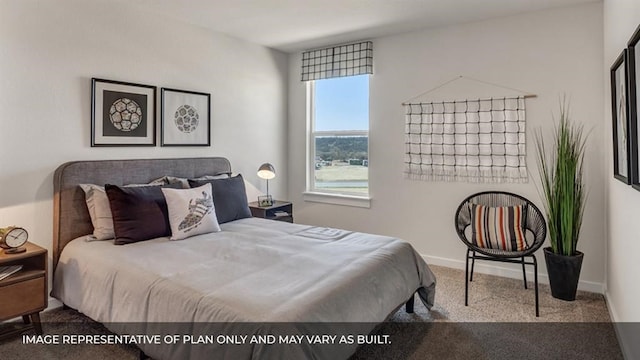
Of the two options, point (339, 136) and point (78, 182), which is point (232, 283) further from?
point (339, 136)

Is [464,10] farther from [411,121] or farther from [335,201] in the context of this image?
[335,201]

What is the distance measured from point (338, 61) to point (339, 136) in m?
0.89

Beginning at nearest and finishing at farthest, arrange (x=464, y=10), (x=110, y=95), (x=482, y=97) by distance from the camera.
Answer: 1. (x=110, y=95)
2. (x=464, y=10)
3. (x=482, y=97)

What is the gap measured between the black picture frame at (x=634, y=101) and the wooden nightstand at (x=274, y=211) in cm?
298

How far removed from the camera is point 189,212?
9.26ft

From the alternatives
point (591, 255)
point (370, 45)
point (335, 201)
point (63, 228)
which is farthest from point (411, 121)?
point (63, 228)

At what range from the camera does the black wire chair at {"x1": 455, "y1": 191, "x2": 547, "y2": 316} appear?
9.40 ft

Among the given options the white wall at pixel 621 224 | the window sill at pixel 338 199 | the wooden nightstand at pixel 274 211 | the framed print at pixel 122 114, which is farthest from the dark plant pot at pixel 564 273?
the framed print at pixel 122 114

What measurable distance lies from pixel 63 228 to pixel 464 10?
372 centimetres

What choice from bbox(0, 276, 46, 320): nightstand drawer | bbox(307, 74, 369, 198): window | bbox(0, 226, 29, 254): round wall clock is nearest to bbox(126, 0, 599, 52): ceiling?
bbox(307, 74, 369, 198): window

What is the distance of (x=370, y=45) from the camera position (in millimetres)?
4148

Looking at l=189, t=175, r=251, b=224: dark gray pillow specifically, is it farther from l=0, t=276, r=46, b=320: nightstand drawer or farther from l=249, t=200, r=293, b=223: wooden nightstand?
l=0, t=276, r=46, b=320: nightstand drawer

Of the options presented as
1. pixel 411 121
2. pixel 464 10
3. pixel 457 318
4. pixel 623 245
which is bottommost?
pixel 457 318

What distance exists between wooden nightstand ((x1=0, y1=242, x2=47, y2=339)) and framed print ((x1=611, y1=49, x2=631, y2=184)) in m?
3.48
